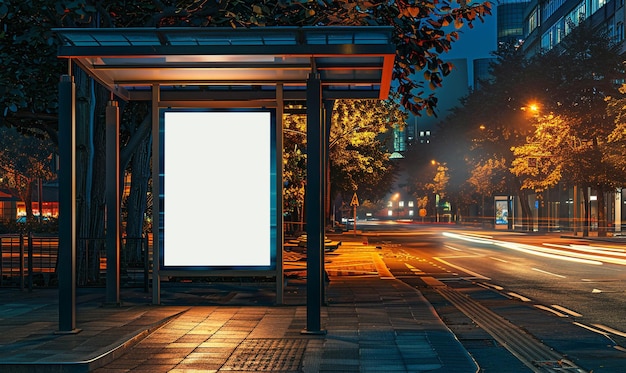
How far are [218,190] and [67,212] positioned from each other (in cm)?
316

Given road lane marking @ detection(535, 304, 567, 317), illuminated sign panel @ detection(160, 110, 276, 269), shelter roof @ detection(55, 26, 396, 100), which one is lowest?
road lane marking @ detection(535, 304, 567, 317)

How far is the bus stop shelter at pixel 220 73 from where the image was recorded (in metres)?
10.9

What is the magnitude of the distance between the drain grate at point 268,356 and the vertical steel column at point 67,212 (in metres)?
2.40

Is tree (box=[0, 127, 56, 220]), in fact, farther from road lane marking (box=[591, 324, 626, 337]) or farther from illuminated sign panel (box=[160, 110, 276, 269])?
road lane marking (box=[591, 324, 626, 337])

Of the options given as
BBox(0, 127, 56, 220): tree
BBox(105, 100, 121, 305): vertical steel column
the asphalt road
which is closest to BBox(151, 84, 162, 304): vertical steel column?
BBox(105, 100, 121, 305): vertical steel column

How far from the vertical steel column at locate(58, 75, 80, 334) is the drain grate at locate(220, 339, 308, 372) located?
7.87 feet

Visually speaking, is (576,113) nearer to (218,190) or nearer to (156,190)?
(218,190)

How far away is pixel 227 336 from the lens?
11.0 metres

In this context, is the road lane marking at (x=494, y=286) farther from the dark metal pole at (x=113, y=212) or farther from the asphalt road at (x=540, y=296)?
the dark metal pole at (x=113, y=212)

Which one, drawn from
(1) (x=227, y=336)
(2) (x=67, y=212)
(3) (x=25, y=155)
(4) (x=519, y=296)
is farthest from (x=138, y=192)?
(3) (x=25, y=155)

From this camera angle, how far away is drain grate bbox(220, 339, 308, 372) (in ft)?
28.7

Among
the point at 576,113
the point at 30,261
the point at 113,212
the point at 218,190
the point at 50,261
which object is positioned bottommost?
the point at 50,261

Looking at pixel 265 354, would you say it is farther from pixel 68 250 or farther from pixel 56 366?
pixel 68 250

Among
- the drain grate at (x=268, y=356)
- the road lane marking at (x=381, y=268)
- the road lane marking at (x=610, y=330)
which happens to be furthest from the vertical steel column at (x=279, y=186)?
the road lane marking at (x=381, y=268)
